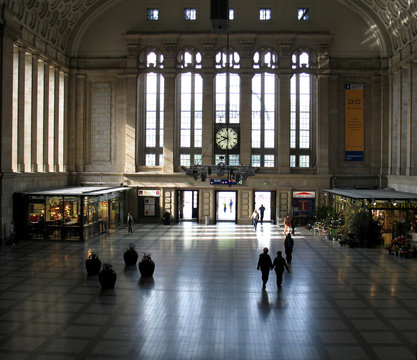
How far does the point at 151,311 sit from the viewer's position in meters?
13.0

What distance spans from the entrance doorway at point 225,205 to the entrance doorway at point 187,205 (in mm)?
1788

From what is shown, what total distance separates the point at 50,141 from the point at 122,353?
25.1 meters

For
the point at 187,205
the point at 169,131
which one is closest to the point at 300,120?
the point at 169,131

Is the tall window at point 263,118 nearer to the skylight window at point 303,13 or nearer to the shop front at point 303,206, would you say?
the shop front at point 303,206

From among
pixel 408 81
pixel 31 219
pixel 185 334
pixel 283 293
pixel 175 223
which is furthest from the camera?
pixel 175 223

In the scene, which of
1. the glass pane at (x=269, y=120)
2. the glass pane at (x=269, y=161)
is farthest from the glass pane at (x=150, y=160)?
the glass pane at (x=269, y=120)

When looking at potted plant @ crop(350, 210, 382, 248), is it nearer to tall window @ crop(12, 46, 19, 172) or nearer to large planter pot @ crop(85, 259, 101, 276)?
large planter pot @ crop(85, 259, 101, 276)

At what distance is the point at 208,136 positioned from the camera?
34.9 m

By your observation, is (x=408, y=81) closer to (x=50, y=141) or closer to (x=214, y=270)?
(x=214, y=270)

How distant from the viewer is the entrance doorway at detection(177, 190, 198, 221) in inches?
1419

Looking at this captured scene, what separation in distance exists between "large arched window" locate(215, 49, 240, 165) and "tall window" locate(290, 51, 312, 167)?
14.4 ft

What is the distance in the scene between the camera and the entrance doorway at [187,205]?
36.0 meters

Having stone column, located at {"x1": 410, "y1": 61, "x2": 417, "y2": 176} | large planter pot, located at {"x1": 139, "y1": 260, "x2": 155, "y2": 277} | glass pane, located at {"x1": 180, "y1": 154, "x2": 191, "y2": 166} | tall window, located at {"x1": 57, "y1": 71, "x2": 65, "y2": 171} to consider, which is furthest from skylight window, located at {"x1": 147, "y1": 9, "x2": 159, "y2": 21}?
large planter pot, located at {"x1": 139, "y1": 260, "x2": 155, "y2": 277}

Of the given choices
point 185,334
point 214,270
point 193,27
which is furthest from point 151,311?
point 193,27
